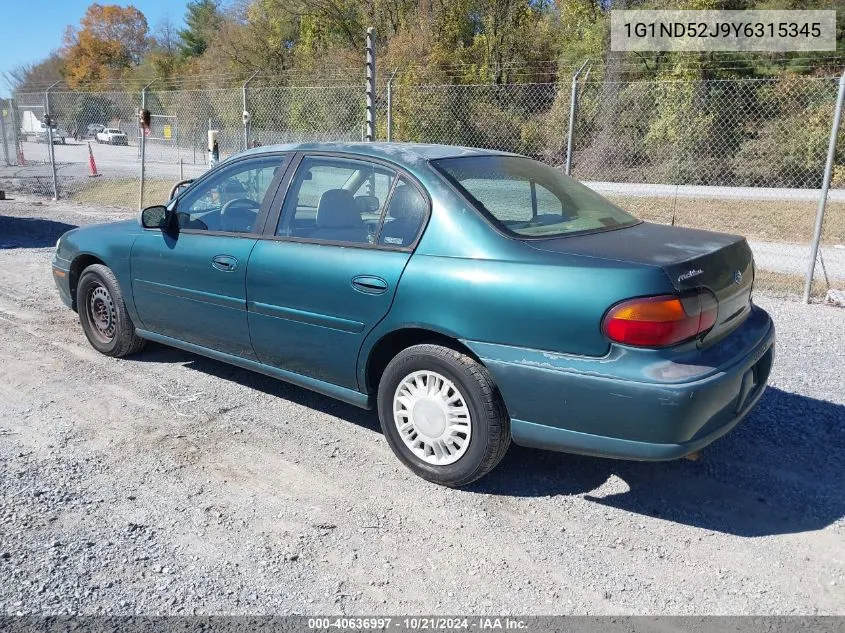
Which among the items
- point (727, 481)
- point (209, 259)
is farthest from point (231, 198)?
point (727, 481)

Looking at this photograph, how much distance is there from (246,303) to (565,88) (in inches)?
619

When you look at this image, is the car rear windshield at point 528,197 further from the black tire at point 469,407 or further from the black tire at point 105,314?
the black tire at point 105,314

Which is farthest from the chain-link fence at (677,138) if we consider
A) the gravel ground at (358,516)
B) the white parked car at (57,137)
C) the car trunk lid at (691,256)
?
the white parked car at (57,137)

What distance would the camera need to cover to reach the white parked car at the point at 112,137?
37.2 m

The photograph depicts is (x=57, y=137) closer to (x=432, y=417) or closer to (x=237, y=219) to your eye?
(x=237, y=219)

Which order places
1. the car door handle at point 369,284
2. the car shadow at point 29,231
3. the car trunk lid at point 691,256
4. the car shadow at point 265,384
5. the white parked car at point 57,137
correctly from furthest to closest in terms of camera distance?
the white parked car at point 57,137 < the car shadow at point 29,231 < the car shadow at point 265,384 < the car door handle at point 369,284 < the car trunk lid at point 691,256

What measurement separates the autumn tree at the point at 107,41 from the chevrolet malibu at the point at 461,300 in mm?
74861

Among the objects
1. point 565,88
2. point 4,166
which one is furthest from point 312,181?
point 4,166

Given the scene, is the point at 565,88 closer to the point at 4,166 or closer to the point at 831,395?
the point at 831,395

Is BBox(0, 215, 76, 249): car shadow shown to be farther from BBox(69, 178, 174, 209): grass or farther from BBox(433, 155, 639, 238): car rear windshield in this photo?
BBox(433, 155, 639, 238): car rear windshield

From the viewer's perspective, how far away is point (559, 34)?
30.0 meters

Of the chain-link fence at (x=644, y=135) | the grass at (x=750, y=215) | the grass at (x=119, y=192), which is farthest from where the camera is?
the grass at (x=119, y=192)

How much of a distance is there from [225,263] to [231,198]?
0.55 m

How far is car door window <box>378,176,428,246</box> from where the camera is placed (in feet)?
11.6
